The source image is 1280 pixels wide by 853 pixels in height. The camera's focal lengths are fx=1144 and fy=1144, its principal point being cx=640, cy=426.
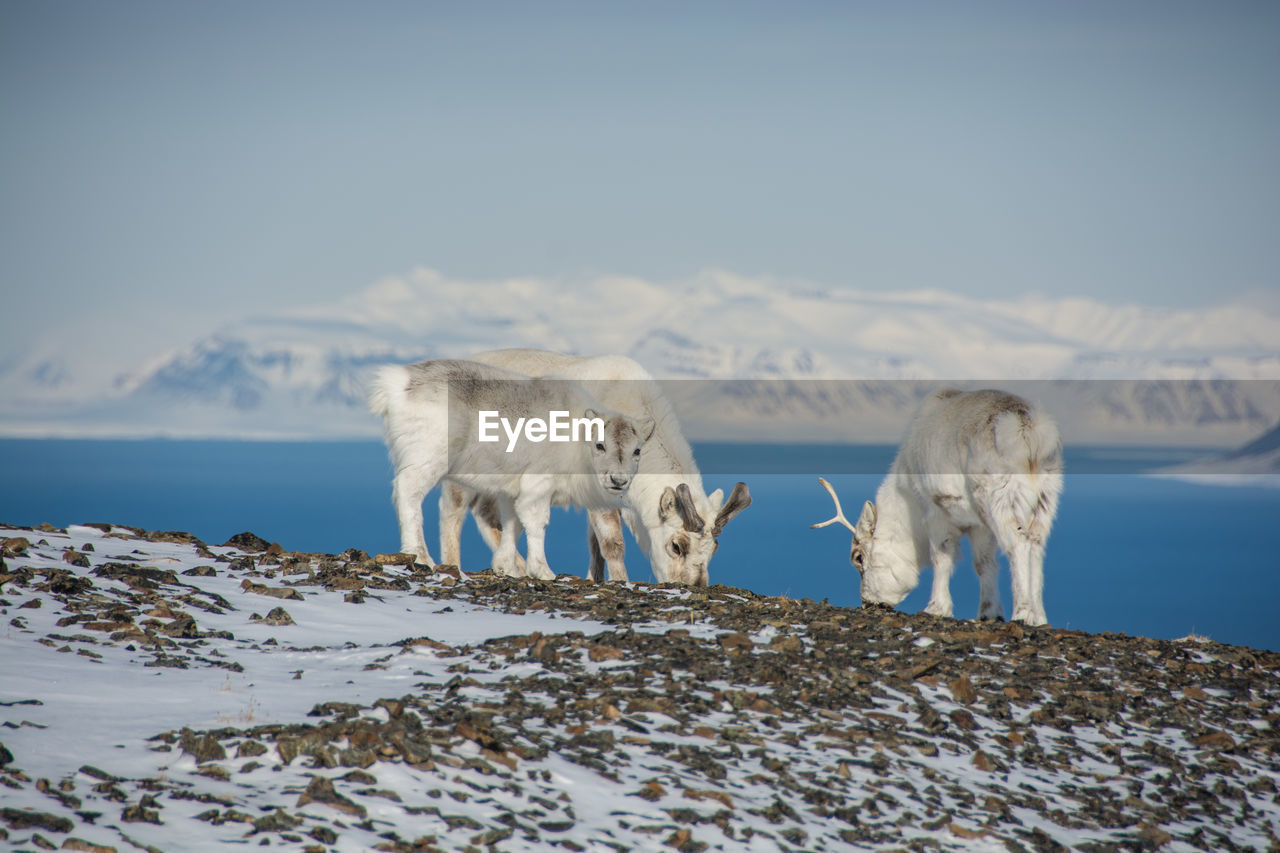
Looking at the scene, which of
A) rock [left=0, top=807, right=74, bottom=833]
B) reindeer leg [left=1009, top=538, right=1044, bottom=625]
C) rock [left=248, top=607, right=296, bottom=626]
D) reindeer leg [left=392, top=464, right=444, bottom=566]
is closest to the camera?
rock [left=0, top=807, right=74, bottom=833]

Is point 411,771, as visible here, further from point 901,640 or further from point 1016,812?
point 901,640

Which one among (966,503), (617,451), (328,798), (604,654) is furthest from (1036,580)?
(328,798)

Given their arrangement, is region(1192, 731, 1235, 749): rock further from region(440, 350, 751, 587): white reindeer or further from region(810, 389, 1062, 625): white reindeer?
region(440, 350, 751, 587): white reindeer

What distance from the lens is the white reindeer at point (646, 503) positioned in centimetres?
1848

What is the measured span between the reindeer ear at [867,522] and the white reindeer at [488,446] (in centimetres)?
406

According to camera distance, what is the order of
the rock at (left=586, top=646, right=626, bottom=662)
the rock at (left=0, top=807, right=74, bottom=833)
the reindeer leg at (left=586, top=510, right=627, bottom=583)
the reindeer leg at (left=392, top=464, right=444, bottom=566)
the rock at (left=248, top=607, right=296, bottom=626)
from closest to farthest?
the rock at (left=0, top=807, right=74, bottom=833)
the rock at (left=586, top=646, right=626, bottom=662)
the rock at (left=248, top=607, right=296, bottom=626)
the reindeer leg at (left=392, top=464, right=444, bottom=566)
the reindeer leg at (left=586, top=510, right=627, bottom=583)

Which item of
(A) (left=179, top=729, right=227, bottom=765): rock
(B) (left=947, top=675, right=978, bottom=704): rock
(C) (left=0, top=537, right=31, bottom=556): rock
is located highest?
(C) (left=0, top=537, right=31, bottom=556): rock

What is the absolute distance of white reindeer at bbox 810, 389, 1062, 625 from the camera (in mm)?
16328

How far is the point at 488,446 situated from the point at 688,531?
3480mm

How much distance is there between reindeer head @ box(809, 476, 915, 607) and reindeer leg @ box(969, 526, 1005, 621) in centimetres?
174

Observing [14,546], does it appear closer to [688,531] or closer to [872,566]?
[688,531]

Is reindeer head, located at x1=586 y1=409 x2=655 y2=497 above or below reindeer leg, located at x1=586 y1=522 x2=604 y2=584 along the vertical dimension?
above

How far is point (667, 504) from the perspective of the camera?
61.1ft

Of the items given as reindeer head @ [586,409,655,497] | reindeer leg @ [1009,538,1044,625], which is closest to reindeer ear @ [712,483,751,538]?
reindeer head @ [586,409,655,497]
